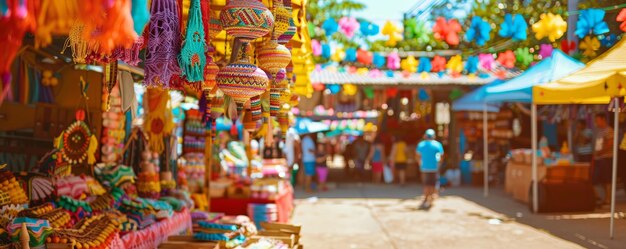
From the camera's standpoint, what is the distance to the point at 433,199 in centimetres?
1238

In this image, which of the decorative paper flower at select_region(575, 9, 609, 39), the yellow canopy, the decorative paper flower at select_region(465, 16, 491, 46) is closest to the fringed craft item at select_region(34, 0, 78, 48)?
the yellow canopy

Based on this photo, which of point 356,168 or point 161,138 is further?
point 356,168

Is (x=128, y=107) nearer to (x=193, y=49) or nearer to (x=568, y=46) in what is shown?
(x=193, y=49)

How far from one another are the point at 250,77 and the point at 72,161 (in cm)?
313

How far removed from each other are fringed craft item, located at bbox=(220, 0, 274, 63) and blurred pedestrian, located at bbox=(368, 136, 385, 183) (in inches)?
541

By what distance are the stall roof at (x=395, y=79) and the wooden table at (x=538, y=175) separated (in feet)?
11.8

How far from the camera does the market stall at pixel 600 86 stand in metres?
7.63

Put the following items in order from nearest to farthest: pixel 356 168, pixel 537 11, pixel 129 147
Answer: pixel 129 147
pixel 356 168
pixel 537 11

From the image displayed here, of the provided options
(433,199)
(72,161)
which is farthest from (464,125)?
(72,161)

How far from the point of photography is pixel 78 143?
605 centimetres

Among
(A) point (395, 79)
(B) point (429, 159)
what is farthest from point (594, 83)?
(A) point (395, 79)

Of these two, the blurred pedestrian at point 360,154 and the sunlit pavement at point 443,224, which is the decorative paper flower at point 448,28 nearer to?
the sunlit pavement at point 443,224

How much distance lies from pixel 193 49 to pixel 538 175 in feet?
31.1

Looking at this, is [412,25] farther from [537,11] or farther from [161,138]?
[537,11]
